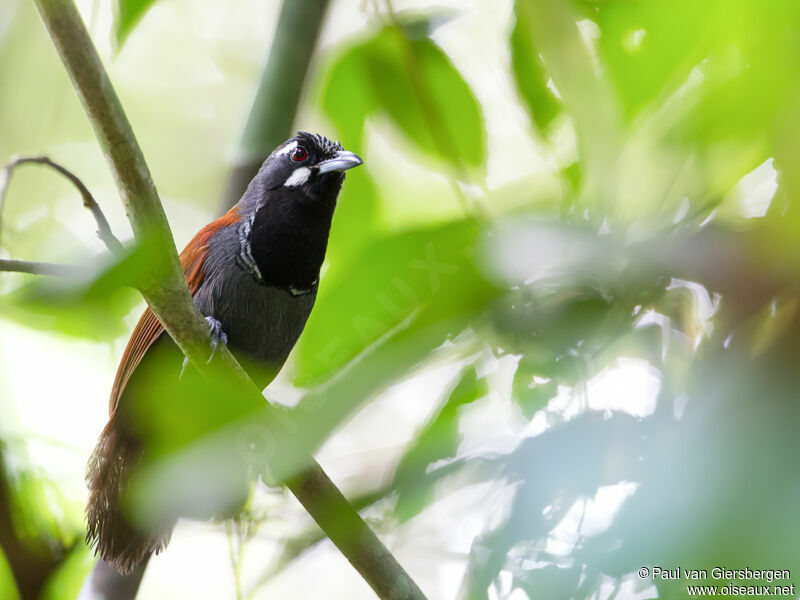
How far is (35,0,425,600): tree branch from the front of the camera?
1.33 m

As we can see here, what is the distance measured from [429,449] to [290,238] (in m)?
2.92

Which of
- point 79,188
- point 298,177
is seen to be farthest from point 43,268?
point 298,177

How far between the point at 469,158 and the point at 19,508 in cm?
155

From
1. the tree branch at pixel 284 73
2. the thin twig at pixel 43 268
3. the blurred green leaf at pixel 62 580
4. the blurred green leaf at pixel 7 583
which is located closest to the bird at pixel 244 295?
the tree branch at pixel 284 73

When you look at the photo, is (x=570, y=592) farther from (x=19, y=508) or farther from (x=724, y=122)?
(x=19, y=508)

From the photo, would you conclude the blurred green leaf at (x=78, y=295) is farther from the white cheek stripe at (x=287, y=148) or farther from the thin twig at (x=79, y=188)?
the white cheek stripe at (x=287, y=148)

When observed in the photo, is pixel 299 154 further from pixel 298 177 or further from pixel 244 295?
pixel 244 295

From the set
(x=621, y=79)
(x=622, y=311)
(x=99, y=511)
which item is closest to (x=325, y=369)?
(x=622, y=311)

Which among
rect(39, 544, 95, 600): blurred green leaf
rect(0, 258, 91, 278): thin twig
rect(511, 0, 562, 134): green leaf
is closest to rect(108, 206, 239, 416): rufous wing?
rect(39, 544, 95, 600): blurred green leaf

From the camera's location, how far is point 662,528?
71 centimetres

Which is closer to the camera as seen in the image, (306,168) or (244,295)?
(244,295)

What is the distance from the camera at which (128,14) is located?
1.24m

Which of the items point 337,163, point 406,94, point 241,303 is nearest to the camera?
point 406,94

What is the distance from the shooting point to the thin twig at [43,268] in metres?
0.81
